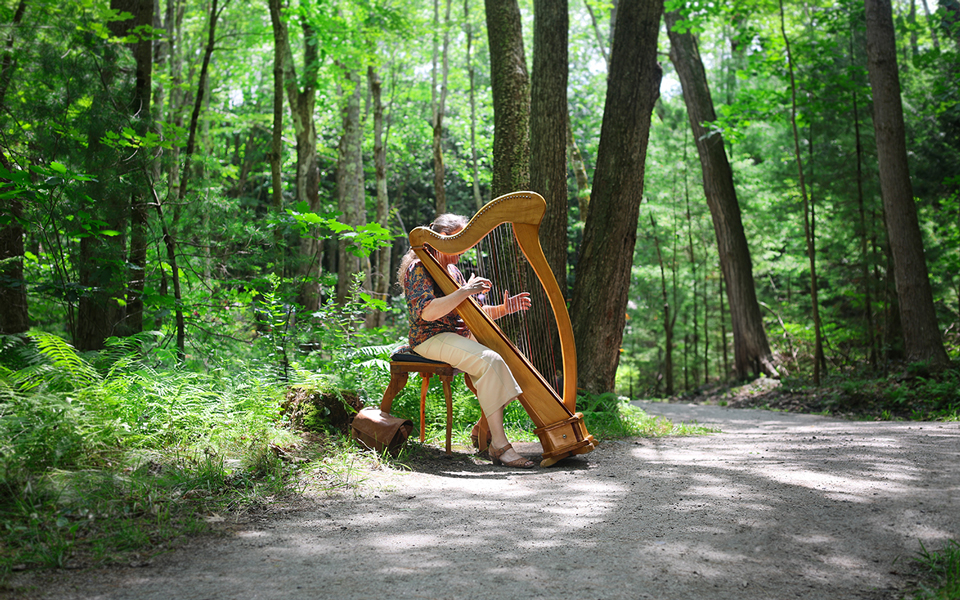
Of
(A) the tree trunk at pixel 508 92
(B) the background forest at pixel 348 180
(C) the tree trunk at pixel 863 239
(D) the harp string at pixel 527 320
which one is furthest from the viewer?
(C) the tree trunk at pixel 863 239

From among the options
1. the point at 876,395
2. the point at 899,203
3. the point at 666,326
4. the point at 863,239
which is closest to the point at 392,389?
the point at 876,395

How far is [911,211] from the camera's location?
25.9ft

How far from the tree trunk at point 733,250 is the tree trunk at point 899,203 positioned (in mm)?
3623

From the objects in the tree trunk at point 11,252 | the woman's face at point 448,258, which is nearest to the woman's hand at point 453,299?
the woman's face at point 448,258

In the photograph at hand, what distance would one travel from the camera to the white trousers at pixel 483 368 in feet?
12.8

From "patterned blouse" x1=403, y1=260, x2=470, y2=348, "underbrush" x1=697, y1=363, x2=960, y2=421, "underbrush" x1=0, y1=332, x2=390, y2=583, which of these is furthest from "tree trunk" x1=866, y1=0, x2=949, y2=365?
"underbrush" x1=0, y1=332, x2=390, y2=583

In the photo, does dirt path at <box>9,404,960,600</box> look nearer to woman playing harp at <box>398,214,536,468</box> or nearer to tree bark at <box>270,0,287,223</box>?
woman playing harp at <box>398,214,536,468</box>

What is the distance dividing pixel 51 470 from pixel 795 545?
299 centimetres

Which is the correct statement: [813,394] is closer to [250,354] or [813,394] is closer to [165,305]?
[250,354]

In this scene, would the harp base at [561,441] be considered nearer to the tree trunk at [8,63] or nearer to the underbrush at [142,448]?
the underbrush at [142,448]

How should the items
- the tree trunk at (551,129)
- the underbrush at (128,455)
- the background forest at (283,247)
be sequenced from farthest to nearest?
the tree trunk at (551,129), the background forest at (283,247), the underbrush at (128,455)

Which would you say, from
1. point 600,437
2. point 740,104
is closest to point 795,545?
point 600,437

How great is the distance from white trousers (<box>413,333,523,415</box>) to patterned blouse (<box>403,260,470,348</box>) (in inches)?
4.9

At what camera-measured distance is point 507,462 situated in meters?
4.07
